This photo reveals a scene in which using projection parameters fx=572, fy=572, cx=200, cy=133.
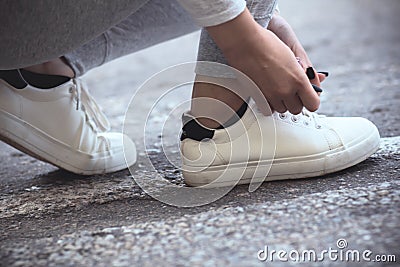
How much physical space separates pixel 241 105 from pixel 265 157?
8cm

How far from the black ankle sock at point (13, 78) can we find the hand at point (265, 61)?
13.8 inches

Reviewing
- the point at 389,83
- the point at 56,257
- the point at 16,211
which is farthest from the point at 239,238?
the point at 389,83

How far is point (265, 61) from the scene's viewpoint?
70cm

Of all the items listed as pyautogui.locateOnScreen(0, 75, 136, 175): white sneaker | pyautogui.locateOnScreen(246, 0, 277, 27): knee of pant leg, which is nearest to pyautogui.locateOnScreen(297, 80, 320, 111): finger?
pyautogui.locateOnScreen(246, 0, 277, 27): knee of pant leg

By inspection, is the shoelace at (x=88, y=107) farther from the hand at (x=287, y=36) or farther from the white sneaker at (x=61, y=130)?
the hand at (x=287, y=36)

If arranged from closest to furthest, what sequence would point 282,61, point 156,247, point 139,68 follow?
point 156,247, point 282,61, point 139,68

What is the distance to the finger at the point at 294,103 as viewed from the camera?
729 mm

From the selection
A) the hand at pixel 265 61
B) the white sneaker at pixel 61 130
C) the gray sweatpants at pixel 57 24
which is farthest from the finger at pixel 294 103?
the white sneaker at pixel 61 130

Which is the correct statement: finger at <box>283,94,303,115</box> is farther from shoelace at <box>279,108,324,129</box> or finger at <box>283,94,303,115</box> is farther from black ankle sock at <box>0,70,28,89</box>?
black ankle sock at <box>0,70,28,89</box>

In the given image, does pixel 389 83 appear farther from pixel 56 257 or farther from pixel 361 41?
pixel 56 257

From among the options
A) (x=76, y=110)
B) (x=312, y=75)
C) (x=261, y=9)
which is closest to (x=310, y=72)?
(x=312, y=75)

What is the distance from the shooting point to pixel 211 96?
772mm

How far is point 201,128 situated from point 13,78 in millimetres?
317

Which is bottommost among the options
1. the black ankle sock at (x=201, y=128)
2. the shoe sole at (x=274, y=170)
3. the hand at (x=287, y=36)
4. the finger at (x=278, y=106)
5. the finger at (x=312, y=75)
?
the shoe sole at (x=274, y=170)
